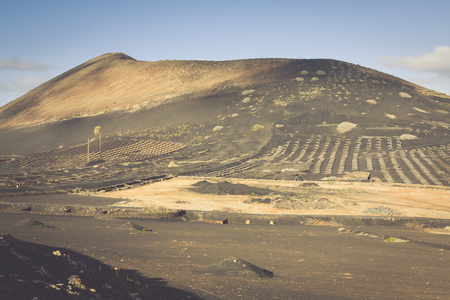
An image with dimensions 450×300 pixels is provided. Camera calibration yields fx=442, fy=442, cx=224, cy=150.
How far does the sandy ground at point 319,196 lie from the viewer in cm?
1936

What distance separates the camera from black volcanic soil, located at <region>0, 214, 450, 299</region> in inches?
307

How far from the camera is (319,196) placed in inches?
946

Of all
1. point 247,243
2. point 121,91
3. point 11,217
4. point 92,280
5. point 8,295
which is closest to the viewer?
point 8,295

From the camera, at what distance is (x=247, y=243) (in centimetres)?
1309

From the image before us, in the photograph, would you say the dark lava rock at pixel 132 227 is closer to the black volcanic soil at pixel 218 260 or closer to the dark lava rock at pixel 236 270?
the black volcanic soil at pixel 218 260

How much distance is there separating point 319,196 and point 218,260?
1420cm

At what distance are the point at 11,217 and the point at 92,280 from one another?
10735mm

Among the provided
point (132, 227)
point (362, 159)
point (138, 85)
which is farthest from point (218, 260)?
point (138, 85)

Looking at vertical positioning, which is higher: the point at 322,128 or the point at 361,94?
the point at 361,94

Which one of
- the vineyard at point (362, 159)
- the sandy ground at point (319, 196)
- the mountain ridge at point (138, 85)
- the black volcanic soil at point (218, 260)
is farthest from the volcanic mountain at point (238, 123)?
the black volcanic soil at point (218, 260)

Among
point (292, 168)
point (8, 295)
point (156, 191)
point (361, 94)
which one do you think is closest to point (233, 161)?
point (292, 168)

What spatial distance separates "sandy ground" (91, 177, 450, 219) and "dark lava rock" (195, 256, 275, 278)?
8941 millimetres

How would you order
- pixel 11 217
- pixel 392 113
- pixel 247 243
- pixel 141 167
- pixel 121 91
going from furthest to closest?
pixel 121 91
pixel 392 113
pixel 141 167
pixel 11 217
pixel 247 243

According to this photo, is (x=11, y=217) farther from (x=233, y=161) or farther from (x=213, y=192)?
(x=233, y=161)
